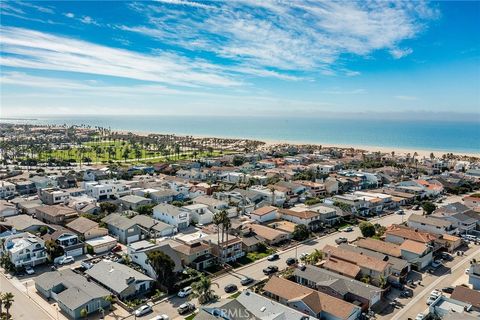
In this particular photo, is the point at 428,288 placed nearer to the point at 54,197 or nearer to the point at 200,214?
the point at 200,214

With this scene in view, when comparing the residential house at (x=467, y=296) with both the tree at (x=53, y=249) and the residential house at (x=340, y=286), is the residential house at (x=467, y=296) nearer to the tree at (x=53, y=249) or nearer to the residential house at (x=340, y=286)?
the residential house at (x=340, y=286)

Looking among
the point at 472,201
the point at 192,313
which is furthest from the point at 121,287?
the point at 472,201

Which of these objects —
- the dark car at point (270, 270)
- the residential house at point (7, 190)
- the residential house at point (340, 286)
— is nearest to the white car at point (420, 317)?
the residential house at point (340, 286)

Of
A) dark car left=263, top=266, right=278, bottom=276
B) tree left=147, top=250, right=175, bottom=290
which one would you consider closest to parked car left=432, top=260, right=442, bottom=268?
dark car left=263, top=266, right=278, bottom=276

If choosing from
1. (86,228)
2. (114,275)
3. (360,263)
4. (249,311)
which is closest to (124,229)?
(86,228)

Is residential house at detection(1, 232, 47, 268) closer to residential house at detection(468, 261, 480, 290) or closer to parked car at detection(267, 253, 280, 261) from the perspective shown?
parked car at detection(267, 253, 280, 261)
